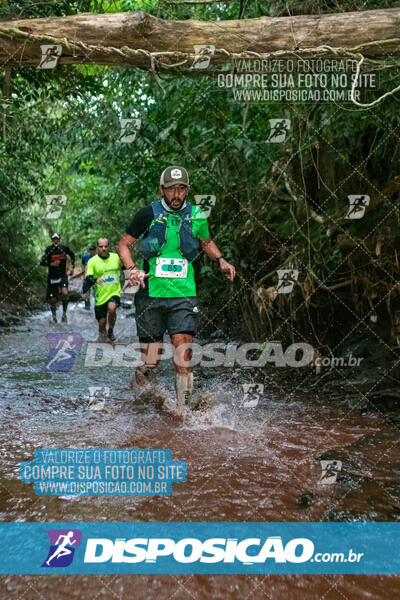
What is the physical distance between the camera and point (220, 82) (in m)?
5.09

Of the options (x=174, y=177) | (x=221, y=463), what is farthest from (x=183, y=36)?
(x=221, y=463)

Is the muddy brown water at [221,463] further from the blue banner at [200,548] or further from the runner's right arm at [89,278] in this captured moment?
the runner's right arm at [89,278]

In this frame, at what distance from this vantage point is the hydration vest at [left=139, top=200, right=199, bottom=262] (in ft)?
14.5

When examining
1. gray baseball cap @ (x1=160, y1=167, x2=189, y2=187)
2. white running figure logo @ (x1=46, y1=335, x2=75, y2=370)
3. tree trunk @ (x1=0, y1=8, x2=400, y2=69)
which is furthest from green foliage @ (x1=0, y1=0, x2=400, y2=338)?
white running figure logo @ (x1=46, y1=335, x2=75, y2=370)

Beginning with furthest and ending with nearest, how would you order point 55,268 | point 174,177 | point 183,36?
1. point 55,268
2. point 174,177
3. point 183,36

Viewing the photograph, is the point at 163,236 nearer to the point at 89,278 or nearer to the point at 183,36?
the point at 183,36

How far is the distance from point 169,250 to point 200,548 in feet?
8.52

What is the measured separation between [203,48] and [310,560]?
361 cm

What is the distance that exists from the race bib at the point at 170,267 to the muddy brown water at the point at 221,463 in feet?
3.91

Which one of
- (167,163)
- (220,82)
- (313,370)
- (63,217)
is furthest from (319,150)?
(63,217)

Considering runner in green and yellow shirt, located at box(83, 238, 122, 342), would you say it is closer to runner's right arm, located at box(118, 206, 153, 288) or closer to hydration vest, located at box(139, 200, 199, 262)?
runner's right arm, located at box(118, 206, 153, 288)

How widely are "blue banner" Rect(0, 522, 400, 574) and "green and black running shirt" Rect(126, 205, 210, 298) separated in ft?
7.48

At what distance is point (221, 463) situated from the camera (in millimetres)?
3379

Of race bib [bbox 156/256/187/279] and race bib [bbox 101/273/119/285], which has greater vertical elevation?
race bib [bbox 156/256/187/279]
